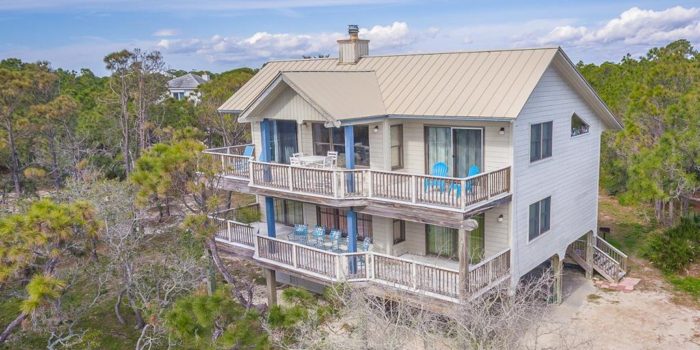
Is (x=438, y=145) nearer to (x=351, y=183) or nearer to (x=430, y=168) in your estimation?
(x=430, y=168)

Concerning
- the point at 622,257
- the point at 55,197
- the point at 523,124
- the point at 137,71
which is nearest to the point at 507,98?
the point at 523,124

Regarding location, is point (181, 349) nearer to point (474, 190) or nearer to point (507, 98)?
point (474, 190)

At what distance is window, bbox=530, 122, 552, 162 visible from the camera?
17.5 metres

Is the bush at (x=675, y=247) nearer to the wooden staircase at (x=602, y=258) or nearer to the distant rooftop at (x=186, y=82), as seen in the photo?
the wooden staircase at (x=602, y=258)

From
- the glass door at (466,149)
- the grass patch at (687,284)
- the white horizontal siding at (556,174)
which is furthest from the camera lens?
the grass patch at (687,284)

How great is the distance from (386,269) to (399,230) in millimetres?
2976

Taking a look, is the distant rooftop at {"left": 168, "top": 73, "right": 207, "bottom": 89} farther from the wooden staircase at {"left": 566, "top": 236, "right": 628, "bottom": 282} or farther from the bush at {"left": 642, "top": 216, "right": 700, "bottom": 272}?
the bush at {"left": 642, "top": 216, "right": 700, "bottom": 272}

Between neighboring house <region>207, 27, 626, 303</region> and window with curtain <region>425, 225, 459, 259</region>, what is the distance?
4 centimetres

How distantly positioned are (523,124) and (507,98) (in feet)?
3.84

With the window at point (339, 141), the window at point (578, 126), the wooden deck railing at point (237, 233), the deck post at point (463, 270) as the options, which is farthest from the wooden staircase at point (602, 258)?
the wooden deck railing at point (237, 233)

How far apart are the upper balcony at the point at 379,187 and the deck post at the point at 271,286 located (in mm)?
3153

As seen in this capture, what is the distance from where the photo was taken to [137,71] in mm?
29844

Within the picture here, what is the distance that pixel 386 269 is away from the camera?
16438mm

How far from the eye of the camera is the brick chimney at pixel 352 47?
73.9 feet
